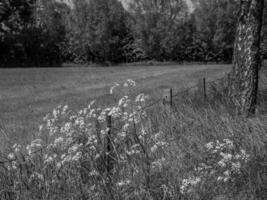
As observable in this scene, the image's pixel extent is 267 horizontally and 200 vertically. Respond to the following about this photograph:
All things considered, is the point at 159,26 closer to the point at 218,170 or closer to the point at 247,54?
the point at 247,54

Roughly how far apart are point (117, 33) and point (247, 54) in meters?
50.2

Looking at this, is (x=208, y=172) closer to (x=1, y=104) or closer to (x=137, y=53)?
(x=1, y=104)

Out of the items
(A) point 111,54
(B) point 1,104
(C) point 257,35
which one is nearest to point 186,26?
(A) point 111,54

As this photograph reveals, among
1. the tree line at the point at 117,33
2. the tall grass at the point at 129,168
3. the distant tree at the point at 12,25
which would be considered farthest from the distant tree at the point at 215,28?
the tall grass at the point at 129,168

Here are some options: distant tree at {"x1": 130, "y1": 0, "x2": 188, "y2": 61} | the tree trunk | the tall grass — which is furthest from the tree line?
the tall grass

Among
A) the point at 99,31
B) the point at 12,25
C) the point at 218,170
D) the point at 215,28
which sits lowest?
the point at 218,170

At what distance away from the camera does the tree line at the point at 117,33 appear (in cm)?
4909

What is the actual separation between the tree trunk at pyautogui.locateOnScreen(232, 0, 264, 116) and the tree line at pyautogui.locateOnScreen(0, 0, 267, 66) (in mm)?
43524

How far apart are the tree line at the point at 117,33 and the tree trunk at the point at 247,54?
43524 millimetres

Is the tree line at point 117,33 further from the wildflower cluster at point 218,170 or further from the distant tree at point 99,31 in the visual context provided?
the wildflower cluster at point 218,170

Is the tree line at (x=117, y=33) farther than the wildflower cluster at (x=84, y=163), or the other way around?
the tree line at (x=117, y=33)

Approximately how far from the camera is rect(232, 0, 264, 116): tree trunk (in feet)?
18.3

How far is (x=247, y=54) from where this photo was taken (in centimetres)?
570

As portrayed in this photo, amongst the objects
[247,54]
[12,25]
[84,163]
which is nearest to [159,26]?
[12,25]
